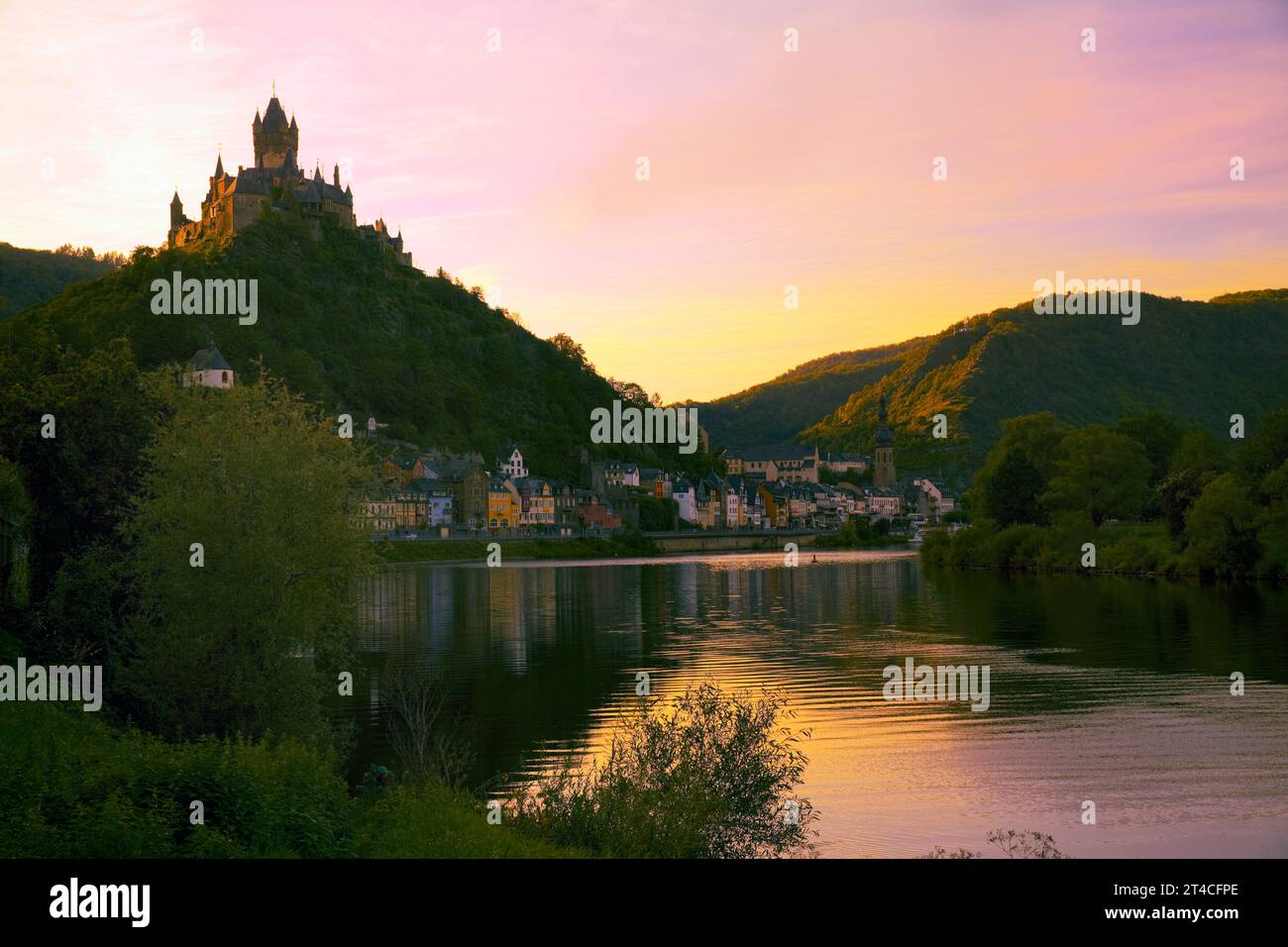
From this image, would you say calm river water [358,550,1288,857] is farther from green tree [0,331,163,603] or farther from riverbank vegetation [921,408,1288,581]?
green tree [0,331,163,603]

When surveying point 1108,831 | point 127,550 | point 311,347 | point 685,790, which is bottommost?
point 1108,831

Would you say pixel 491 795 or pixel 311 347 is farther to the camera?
pixel 311 347

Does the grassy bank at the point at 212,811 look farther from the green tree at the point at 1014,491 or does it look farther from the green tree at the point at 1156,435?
the green tree at the point at 1156,435

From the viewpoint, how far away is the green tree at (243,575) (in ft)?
94.6

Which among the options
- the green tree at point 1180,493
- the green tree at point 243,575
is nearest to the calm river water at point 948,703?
the green tree at point 243,575

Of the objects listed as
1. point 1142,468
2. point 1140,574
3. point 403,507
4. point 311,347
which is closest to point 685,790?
point 1140,574

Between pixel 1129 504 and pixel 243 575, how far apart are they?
82.5 metres

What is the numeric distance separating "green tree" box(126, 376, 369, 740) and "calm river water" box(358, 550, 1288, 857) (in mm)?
3468

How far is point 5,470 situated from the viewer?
34.4 metres

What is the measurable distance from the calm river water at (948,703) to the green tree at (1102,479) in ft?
45.8

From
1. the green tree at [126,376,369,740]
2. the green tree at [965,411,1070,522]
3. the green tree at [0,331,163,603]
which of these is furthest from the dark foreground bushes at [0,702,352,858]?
the green tree at [965,411,1070,522]

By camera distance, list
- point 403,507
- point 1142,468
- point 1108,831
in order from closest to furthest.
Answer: point 1108,831 < point 1142,468 < point 403,507
